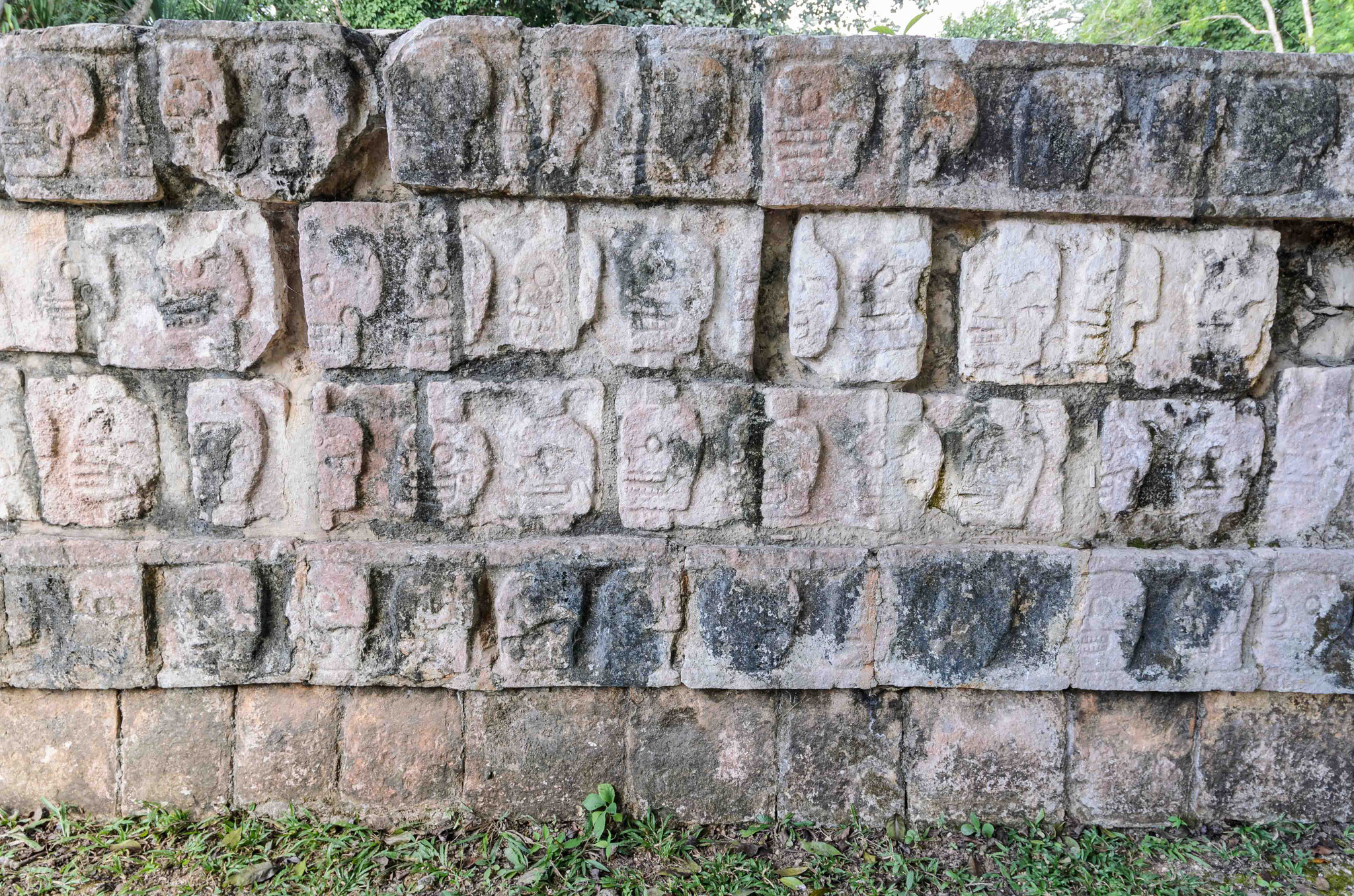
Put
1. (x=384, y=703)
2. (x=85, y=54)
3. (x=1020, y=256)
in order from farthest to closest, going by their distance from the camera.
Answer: (x=384, y=703)
(x=1020, y=256)
(x=85, y=54)

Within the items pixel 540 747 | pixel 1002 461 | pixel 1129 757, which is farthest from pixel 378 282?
pixel 1129 757

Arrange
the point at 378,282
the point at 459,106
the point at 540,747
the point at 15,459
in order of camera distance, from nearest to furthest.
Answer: the point at 459,106 → the point at 378,282 → the point at 15,459 → the point at 540,747

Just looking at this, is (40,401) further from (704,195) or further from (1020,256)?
(1020,256)

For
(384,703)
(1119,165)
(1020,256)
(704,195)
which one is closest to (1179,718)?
(1020,256)

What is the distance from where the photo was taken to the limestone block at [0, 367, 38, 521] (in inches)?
95.6

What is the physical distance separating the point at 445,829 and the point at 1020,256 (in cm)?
248

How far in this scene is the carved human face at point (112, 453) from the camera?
2432 mm

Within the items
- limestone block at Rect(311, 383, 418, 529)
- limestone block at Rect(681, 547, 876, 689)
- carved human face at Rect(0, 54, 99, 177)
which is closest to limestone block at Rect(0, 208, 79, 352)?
carved human face at Rect(0, 54, 99, 177)

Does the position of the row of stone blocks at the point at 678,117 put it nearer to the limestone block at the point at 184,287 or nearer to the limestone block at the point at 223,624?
the limestone block at the point at 184,287

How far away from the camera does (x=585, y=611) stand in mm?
2490

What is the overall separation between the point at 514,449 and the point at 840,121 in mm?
1336

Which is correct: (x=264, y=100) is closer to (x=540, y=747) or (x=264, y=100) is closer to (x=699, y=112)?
(x=699, y=112)

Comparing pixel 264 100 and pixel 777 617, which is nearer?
pixel 264 100

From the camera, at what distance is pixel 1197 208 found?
92.1 inches
